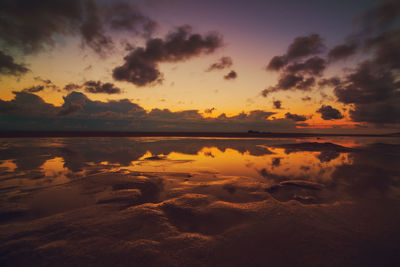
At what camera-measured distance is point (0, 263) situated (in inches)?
105

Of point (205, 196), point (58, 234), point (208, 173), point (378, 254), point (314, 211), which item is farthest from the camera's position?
point (208, 173)

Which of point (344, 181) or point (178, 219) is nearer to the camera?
point (178, 219)

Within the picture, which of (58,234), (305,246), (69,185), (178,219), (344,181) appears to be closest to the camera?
(305,246)

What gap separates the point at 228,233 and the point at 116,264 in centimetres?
199

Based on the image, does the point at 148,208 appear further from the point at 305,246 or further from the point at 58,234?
the point at 305,246

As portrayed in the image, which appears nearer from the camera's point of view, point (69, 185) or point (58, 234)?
point (58, 234)

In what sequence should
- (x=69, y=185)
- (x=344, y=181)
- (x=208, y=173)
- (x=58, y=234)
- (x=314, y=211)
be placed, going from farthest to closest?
(x=208, y=173), (x=344, y=181), (x=69, y=185), (x=314, y=211), (x=58, y=234)

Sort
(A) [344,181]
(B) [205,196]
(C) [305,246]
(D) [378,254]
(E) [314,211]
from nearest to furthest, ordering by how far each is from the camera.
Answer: (D) [378,254]
(C) [305,246]
(E) [314,211]
(B) [205,196]
(A) [344,181]

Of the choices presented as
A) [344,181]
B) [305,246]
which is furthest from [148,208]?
[344,181]

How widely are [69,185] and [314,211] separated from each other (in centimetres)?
777

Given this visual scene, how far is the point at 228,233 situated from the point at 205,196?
194cm

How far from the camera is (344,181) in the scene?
7125mm

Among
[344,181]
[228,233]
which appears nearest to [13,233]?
[228,233]

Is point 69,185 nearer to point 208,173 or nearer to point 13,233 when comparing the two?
point 13,233
